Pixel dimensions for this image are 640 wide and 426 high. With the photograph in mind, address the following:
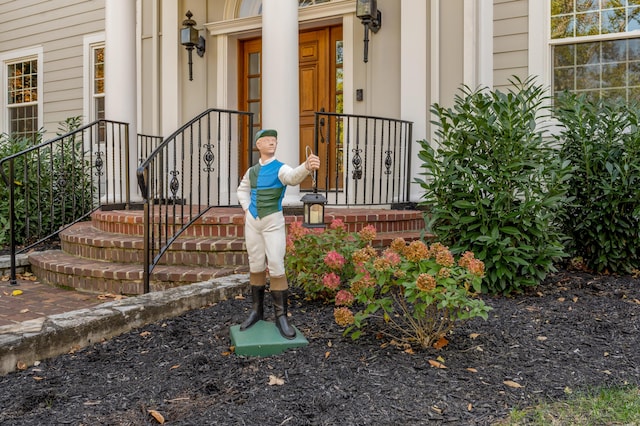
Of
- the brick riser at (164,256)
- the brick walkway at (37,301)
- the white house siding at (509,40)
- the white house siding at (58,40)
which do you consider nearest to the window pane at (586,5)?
the white house siding at (509,40)

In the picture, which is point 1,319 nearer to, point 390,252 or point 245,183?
point 245,183

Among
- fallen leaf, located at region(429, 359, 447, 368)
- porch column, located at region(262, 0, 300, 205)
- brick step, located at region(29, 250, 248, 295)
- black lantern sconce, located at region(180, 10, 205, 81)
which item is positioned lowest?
fallen leaf, located at region(429, 359, 447, 368)

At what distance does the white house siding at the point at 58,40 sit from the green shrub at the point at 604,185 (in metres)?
7.55

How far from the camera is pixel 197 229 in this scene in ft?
15.3

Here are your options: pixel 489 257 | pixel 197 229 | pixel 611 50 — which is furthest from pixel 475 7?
pixel 197 229

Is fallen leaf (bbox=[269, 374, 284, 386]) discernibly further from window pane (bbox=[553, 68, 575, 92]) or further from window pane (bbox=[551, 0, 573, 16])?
window pane (bbox=[551, 0, 573, 16])

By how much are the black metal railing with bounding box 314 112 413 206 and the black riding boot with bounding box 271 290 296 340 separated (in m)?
A: 2.74

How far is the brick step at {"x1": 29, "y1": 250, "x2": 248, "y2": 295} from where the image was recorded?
4.10 meters

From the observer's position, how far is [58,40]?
942 cm

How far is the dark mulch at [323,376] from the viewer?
2068mm

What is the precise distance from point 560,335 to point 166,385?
2.03 metres

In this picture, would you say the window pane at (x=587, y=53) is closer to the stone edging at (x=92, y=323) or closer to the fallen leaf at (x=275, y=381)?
the stone edging at (x=92, y=323)

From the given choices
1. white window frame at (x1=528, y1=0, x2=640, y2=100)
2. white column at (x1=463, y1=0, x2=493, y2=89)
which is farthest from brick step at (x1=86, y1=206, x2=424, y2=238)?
white window frame at (x1=528, y1=0, x2=640, y2=100)

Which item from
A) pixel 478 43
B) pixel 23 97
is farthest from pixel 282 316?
pixel 23 97
